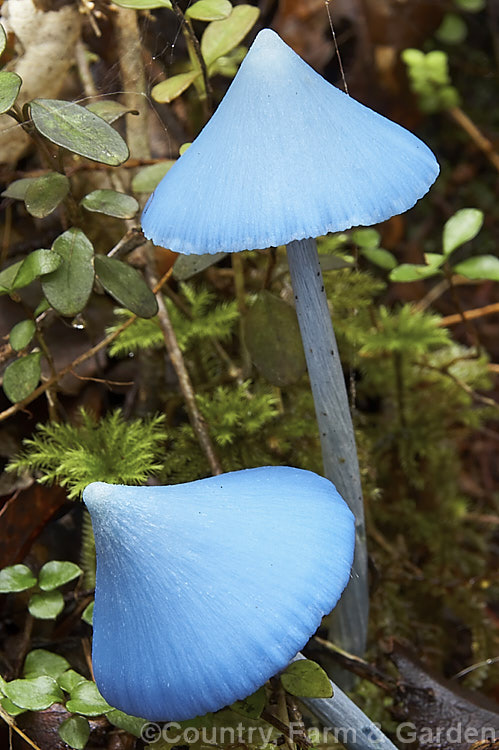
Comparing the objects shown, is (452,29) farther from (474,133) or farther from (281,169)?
(281,169)

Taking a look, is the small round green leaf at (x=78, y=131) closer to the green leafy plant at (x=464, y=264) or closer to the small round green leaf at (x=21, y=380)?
the small round green leaf at (x=21, y=380)

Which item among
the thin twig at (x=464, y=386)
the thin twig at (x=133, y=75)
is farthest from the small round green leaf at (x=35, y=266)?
the thin twig at (x=464, y=386)

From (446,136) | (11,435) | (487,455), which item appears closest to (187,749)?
(11,435)

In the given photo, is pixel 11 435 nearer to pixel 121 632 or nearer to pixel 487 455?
pixel 121 632

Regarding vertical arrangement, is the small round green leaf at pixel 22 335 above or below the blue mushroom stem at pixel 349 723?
above

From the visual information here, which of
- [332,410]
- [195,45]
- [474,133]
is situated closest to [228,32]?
[195,45]

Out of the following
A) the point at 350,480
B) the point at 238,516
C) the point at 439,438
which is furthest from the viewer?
the point at 439,438
